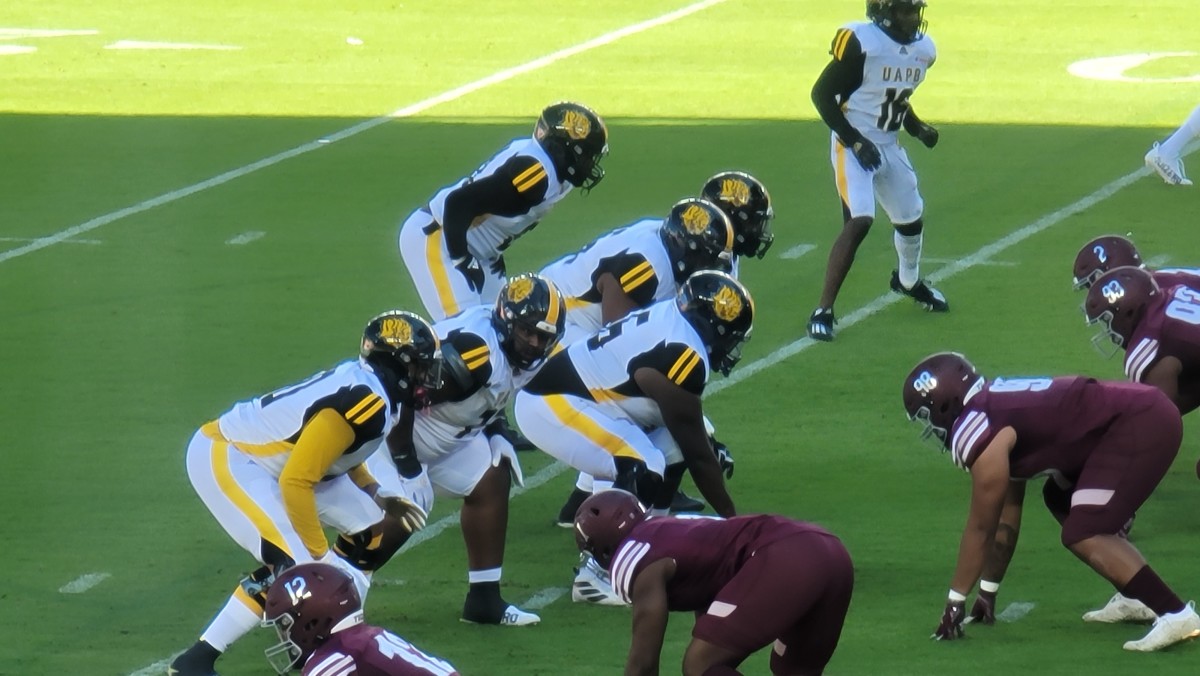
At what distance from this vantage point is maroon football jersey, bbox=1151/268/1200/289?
356 inches

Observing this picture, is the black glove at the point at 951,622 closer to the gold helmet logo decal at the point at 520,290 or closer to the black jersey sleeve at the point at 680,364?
the black jersey sleeve at the point at 680,364

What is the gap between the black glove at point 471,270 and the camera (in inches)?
418

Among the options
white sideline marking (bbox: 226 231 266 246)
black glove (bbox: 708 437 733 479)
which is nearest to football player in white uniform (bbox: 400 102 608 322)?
black glove (bbox: 708 437 733 479)

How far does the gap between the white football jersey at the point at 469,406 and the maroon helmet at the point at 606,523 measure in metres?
1.59

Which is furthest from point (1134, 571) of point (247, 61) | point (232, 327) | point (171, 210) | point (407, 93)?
point (247, 61)

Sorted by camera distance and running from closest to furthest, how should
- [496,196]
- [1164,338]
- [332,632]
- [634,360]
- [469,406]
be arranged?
[332,632] → [469,406] → [634,360] → [1164,338] → [496,196]

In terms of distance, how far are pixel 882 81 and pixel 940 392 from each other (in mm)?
5371

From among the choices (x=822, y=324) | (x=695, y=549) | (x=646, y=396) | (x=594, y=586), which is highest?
(x=695, y=549)

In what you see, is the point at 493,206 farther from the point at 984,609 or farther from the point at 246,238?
the point at 246,238

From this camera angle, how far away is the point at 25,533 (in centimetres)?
923

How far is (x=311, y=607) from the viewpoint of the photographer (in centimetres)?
580

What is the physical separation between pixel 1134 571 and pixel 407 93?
1360cm

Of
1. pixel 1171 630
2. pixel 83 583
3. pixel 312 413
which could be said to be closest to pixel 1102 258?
pixel 1171 630

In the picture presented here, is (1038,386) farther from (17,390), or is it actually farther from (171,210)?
(171,210)
